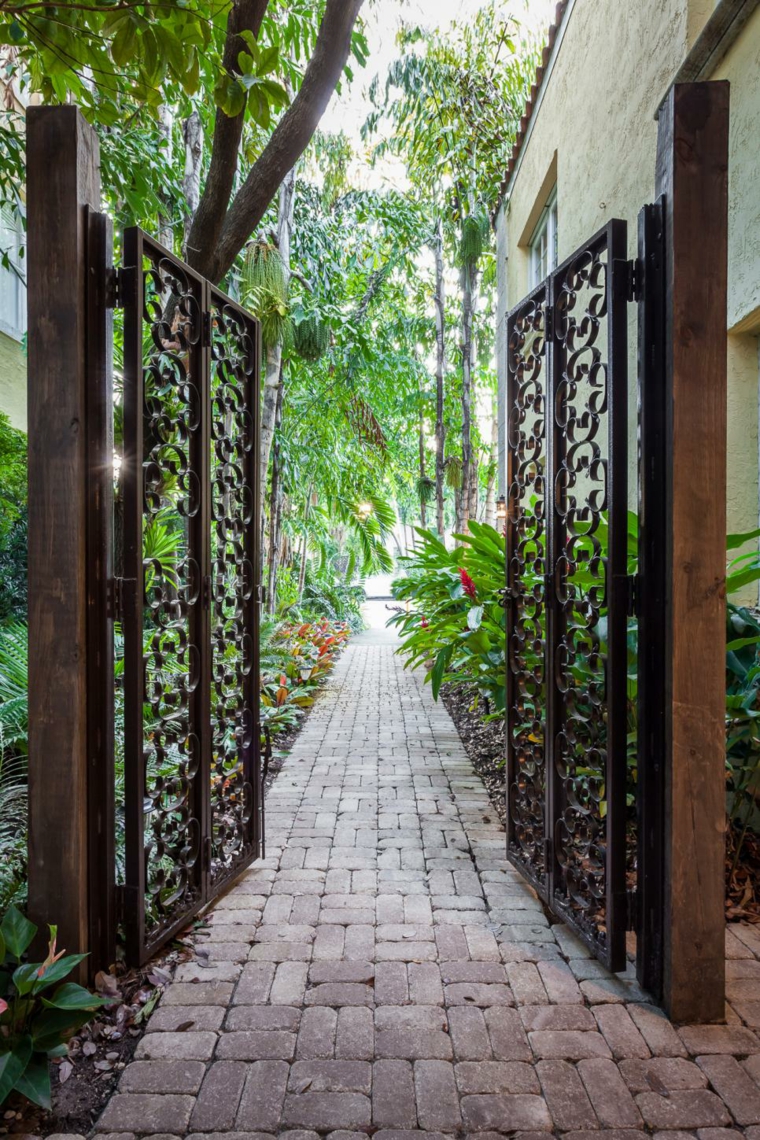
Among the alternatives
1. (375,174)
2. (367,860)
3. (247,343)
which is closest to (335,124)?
(375,174)

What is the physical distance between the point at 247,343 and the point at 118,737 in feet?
5.50

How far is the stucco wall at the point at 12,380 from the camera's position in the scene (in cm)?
621

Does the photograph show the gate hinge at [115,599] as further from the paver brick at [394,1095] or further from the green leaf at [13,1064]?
the paver brick at [394,1095]

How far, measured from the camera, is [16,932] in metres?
1.75

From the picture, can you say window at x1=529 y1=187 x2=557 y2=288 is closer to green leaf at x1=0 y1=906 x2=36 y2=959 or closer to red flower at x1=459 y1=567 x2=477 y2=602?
red flower at x1=459 y1=567 x2=477 y2=602

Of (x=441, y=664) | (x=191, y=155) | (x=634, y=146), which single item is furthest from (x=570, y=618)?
(x=191, y=155)

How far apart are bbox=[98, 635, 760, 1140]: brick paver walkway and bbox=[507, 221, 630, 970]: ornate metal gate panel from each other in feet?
0.80

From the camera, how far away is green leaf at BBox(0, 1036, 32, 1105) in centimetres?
145

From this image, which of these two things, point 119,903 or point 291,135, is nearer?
point 119,903

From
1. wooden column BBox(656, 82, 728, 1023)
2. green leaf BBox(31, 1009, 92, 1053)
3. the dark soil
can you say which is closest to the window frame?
the dark soil

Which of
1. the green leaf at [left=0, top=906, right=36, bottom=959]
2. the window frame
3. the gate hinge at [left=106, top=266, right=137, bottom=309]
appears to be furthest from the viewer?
the window frame

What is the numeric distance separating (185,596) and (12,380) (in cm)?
517

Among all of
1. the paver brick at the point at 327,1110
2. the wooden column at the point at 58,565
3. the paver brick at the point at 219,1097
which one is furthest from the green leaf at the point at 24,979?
the paver brick at the point at 327,1110

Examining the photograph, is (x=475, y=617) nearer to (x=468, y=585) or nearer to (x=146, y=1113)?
(x=468, y=585)
